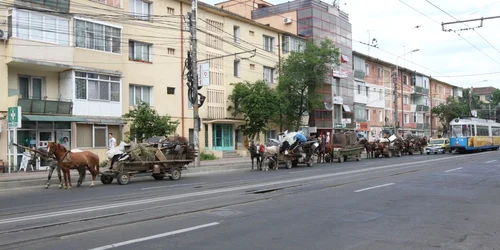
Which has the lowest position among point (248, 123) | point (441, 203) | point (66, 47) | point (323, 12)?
point (441, 203)

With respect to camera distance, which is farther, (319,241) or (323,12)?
(323,12)

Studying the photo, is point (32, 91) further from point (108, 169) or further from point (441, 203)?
point (441, 203)

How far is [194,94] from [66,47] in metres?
7.84

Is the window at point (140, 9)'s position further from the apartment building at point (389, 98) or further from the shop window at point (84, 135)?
the apartment building at point (389, 98)

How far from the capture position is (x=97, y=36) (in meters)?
27.7

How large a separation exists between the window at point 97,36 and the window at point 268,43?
1785 centimetres

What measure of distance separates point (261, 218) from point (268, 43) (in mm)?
36698

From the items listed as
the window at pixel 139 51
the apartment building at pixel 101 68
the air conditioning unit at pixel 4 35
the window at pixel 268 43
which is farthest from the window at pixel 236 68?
the air conditioning unit at pixel 4 35

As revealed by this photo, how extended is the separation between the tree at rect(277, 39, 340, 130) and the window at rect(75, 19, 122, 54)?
51.3 ft

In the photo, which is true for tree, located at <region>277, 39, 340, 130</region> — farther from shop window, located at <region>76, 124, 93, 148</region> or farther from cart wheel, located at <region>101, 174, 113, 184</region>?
cart wheel, located at <region>101, 174, 113, 184</region>

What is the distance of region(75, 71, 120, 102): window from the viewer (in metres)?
26.8

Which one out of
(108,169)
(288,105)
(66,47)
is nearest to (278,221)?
(108,169)

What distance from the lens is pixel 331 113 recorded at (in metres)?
52.6

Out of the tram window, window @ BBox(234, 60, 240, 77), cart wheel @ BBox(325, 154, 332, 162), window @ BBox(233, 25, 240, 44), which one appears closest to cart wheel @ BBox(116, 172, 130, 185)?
cart wheel @ BBox(325, 154, 332, 162)
